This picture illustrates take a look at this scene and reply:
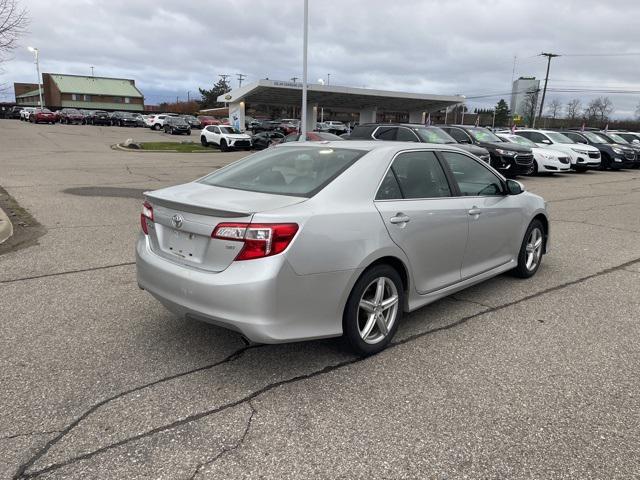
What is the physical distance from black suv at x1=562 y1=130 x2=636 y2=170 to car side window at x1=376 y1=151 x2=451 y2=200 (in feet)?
70.5

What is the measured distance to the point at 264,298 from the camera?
9.90 feet

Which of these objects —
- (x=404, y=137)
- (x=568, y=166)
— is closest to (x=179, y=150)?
(x=404, y=137)

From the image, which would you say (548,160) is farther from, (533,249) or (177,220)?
(177,220)

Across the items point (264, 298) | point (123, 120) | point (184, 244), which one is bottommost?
point (123, 120)

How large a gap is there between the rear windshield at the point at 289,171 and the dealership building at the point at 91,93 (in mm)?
102837

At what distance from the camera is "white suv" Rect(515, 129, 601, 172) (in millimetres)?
20094

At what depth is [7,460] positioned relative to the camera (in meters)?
2.54

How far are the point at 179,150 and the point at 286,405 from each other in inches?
1069

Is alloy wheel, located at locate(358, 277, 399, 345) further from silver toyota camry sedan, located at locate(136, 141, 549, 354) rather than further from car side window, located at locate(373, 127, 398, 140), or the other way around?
car side window, located at locate(373, 127, 398, 140)

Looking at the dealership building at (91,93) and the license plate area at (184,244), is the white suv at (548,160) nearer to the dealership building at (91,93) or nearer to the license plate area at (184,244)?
the license plate area at (184,244)

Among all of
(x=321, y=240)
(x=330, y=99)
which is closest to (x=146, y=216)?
(x=321, y=240)

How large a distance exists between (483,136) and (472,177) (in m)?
13.9

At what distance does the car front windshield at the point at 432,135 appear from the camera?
1478cm

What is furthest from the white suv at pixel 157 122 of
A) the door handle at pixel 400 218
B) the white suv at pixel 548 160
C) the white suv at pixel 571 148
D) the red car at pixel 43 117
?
the door handle at pixel 400 218
